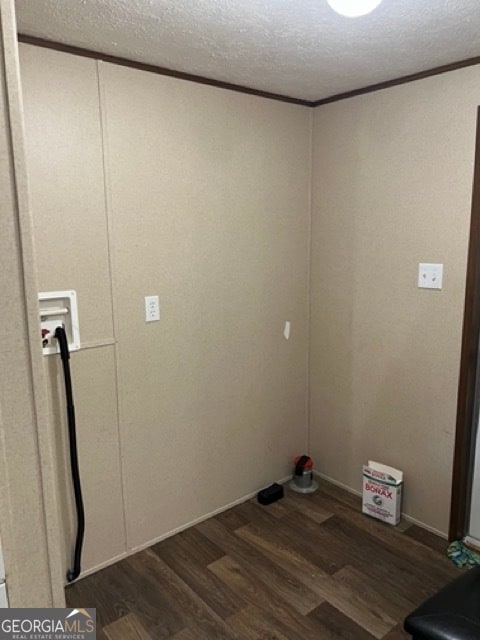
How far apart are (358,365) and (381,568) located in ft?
3.42

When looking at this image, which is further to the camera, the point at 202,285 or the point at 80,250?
the point at 202,285

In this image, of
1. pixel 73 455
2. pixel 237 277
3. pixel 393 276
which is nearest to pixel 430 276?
pixel 393 276

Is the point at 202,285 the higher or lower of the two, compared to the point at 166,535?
higher

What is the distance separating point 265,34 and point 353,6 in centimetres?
55

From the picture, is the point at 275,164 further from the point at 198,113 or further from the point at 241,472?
the point at 241,472

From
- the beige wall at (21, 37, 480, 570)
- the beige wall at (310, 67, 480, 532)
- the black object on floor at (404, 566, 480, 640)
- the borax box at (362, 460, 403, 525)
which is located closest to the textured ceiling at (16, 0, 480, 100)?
the beige wall at (21, 37, 480, 570)

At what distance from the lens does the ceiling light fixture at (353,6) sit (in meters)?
1.32

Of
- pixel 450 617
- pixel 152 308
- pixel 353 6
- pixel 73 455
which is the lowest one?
pixel 450 617

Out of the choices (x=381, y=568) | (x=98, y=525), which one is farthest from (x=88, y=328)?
(x=381, y=568)

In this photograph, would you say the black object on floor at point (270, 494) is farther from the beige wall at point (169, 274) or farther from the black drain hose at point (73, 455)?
the black drain hose at point (73, 455)

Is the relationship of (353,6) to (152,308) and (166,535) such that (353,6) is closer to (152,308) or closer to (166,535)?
(152,308)

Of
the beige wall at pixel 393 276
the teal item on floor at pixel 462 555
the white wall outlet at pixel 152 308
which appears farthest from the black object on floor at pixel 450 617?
the white wall outlet at pixel 152 308

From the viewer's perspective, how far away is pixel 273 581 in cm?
217

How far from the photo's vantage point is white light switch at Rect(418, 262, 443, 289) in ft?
7.56
